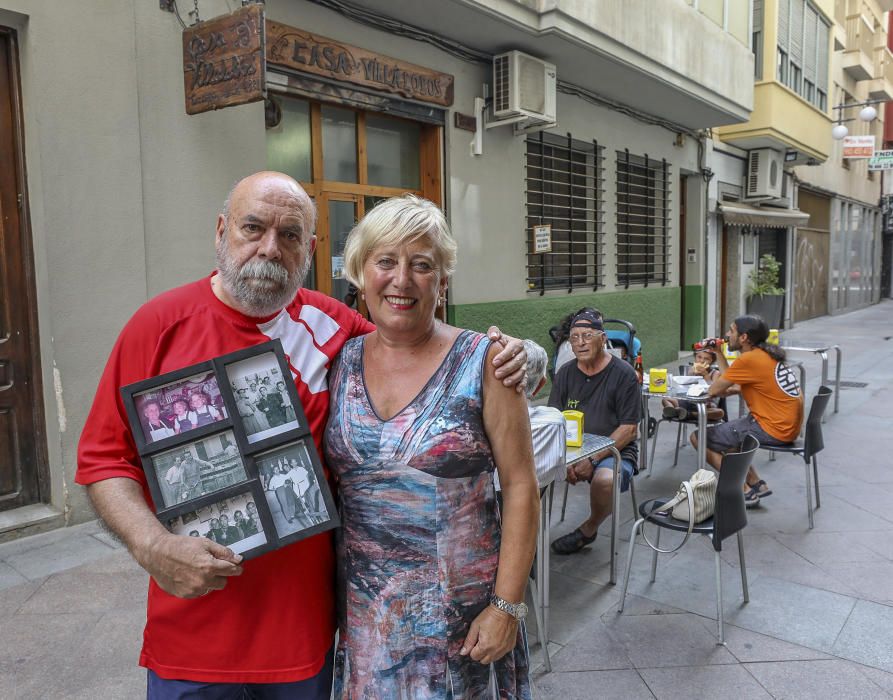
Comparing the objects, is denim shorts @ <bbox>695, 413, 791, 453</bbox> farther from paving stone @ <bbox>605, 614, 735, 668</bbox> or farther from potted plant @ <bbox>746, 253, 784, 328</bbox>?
potted plant @ <bbox>746, 253, 784, 328</bbox>

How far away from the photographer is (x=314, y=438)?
6.00 feet

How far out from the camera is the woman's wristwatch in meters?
1.84

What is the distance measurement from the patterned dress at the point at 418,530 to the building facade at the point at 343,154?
3.64 m

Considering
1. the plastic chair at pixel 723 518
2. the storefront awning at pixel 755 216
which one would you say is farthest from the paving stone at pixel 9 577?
the storefront awning at pixel 755 216

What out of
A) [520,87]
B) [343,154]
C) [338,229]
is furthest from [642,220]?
[338,229]

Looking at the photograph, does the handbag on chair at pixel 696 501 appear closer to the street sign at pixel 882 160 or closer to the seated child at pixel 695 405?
the seated child at pixel 695 405

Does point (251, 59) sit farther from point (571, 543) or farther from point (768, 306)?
point (768, 306)

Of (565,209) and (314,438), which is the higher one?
(565,209)

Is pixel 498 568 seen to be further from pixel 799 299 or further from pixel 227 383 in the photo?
pixel 799 299

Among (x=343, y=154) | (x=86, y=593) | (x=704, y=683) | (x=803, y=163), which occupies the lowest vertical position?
(x=704, y=683)

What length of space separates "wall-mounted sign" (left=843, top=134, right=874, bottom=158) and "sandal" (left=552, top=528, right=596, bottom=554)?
60.5 feet

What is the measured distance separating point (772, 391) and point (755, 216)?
10.4 m

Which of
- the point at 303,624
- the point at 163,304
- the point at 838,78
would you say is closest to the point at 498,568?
the point at 303,624

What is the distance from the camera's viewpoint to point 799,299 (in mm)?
20234
